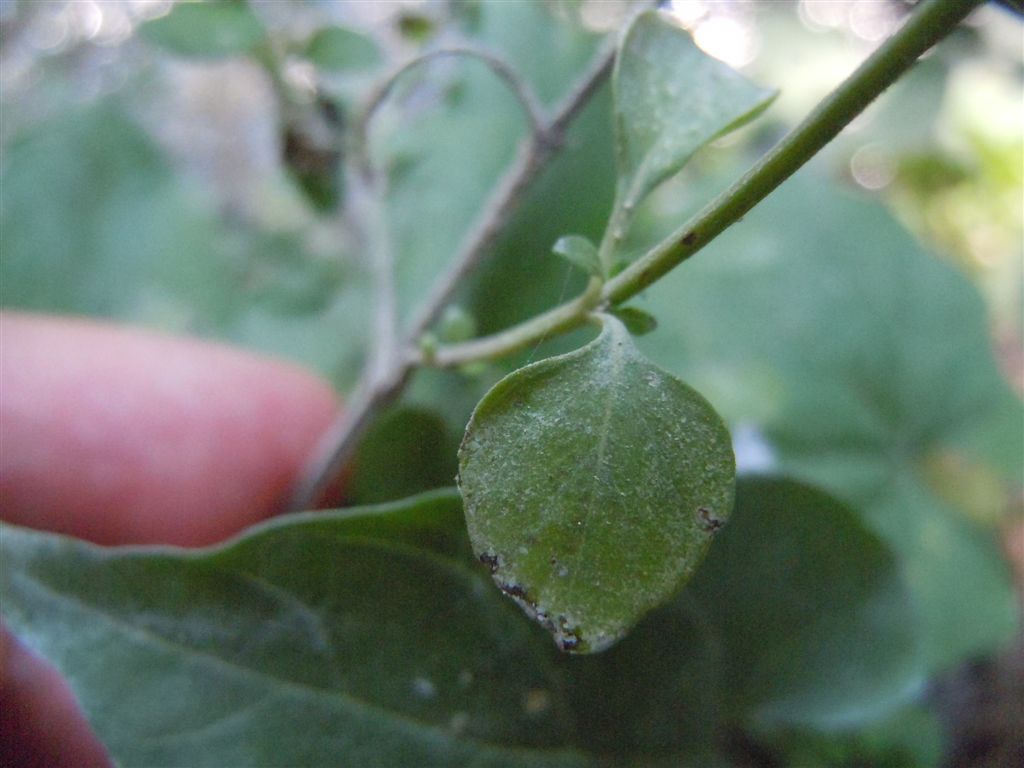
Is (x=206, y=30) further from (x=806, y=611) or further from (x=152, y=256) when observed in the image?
(x=806, y=611)

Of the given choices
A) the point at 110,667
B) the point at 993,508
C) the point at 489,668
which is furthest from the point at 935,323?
the point at 110,667

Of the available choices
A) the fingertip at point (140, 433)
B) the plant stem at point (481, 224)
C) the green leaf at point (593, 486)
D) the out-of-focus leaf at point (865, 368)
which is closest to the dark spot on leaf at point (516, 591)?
the green leaf at point (593, 486)

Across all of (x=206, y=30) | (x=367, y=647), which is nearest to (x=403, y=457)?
(x=367, y=647)

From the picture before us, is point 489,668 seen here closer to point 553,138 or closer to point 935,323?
point 553,138

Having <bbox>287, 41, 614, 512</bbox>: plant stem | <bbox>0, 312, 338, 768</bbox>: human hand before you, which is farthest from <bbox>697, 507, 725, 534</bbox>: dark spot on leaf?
<bbox>0, 312, 338, 768</bbox>: human hand

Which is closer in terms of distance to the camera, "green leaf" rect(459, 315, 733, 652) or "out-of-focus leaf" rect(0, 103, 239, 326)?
"green leaf" rect(459, 315, 733, 652)

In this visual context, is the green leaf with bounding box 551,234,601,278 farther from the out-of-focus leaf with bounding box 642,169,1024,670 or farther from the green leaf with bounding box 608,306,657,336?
the out-of-focus leaf with bounding box 642,169,1024,670
